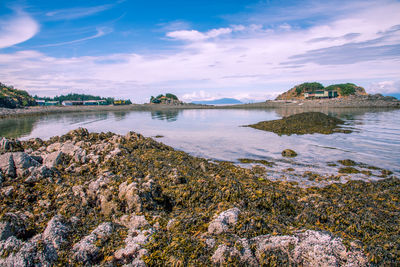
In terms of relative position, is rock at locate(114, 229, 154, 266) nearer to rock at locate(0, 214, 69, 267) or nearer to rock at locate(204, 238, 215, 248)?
rock at locate(204, 238, 215, 248)

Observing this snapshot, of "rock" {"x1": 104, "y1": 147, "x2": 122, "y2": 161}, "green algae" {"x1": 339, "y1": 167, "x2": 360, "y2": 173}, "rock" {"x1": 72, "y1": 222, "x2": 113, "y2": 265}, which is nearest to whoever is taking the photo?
"rock" {"x1": 72, "y1": 222, "x2": 113, "y2": 265}

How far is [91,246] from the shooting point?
4.51 m

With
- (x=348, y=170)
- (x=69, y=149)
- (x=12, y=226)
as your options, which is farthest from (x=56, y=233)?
(x=348, y=170)

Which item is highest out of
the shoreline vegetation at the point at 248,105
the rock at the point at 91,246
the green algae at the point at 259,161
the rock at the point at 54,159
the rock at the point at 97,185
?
the shoreline vegetation at the point at 248,105

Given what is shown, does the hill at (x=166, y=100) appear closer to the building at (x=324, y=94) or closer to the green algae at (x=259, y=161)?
the building at (x=324, y=94)

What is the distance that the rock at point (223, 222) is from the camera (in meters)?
4.63

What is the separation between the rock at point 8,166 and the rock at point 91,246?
5995 mm

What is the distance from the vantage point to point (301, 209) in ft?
21.0

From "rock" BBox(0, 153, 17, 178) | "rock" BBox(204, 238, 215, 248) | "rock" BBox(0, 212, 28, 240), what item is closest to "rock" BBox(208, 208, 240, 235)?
"rock" BBox(204, 238, 215, 248)

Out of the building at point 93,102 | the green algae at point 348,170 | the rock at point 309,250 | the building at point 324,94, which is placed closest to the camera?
the rock at point 309,250

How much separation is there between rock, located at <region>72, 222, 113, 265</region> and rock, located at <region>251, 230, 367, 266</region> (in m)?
3.26

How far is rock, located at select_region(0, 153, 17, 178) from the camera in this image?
27.1 ft

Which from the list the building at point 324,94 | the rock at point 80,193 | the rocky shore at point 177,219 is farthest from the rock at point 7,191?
the building at point 324,94

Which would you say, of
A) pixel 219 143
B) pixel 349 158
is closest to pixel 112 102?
pixel 219 143
